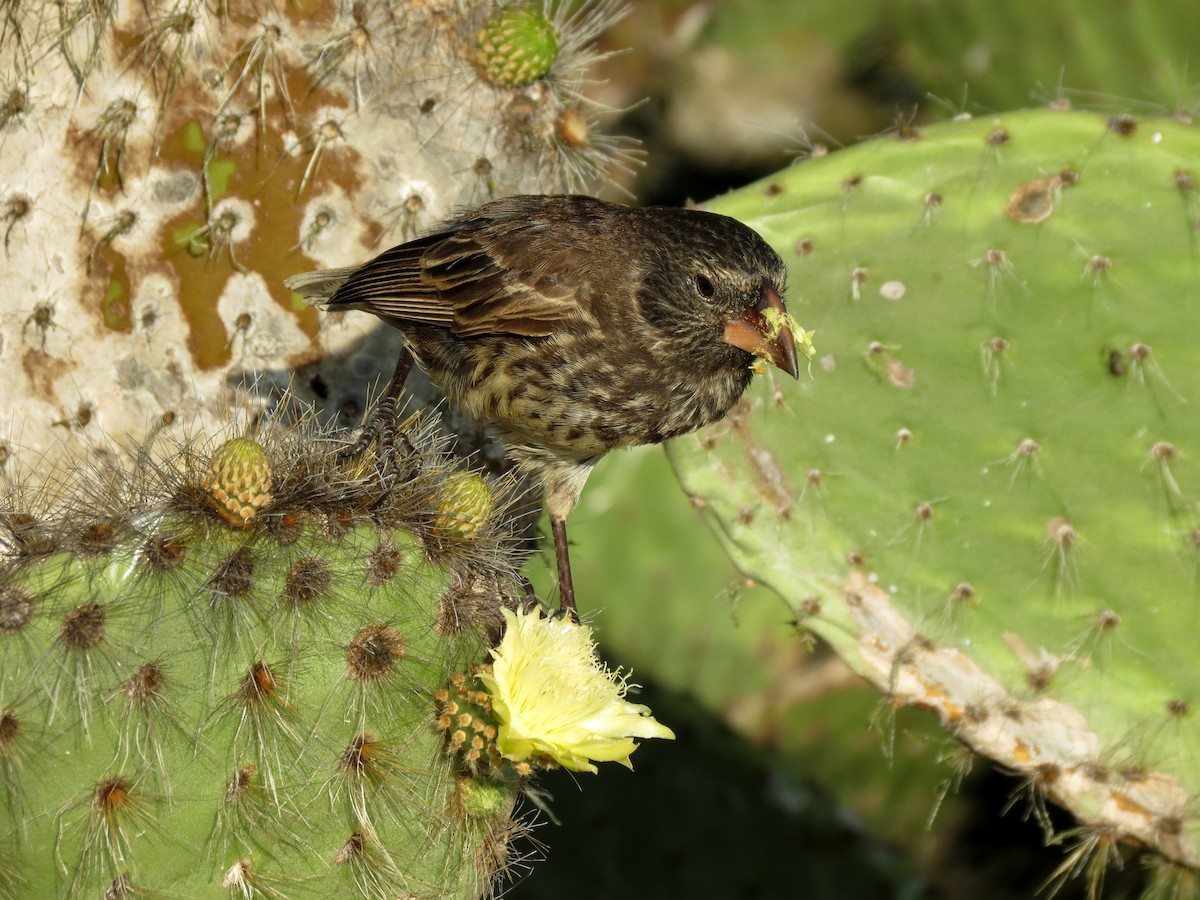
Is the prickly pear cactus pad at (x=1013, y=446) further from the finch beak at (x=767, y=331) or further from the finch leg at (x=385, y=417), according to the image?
the finch leg at (x=385, y=417)

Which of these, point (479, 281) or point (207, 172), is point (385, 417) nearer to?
point (479, 281)

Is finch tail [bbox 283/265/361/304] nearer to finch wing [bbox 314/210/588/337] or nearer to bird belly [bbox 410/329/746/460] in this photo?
finch wing [bbox 314/210/588/337]

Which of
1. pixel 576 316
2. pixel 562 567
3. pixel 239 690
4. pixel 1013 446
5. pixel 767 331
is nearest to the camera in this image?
pixel 239 690

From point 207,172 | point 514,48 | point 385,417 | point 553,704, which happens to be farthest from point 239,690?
point 514,48

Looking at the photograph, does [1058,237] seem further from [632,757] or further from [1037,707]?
[632,757]

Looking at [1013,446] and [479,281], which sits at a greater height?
[479,281]

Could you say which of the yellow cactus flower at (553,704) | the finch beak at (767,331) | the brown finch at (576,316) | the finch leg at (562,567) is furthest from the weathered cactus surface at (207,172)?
the yellow cactus flower at (553,704)

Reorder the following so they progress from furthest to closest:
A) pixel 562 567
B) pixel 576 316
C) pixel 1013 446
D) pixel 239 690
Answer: pixel 562 567, pixel 576 316, pixel 1013 446, pixel 239 690

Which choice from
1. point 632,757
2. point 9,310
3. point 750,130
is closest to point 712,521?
point 632,757

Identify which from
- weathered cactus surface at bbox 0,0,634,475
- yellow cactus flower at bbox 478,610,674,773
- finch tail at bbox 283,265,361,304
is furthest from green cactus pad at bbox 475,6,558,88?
yellow cactus flower at bbox 478,610,674,773
